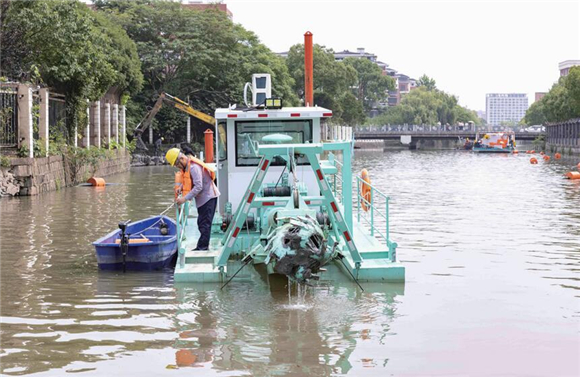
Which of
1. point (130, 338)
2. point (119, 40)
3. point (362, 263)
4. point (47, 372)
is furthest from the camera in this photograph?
point (119, 40)

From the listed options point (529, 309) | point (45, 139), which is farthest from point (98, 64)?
point (529, 309)

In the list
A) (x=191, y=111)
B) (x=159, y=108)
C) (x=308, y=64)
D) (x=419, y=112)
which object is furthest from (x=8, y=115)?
(x=419, y=112)

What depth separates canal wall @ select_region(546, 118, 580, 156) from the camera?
80812mm

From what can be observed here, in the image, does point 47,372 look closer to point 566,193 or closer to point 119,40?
point 566,193

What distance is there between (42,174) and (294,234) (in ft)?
70.5

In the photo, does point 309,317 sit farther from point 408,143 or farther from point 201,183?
point 408,143

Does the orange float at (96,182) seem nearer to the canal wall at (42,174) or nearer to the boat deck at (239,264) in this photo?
the canal wall at (42,174)

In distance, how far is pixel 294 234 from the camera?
11594 mm

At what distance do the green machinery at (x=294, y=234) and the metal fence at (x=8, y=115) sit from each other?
15394mm

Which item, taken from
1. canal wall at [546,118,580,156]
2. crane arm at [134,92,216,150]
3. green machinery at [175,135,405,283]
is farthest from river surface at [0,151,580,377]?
canal wall at [546,118,580,156]

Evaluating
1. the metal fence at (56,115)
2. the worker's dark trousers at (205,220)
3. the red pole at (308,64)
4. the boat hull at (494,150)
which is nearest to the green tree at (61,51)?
the metal fence at (56,115)

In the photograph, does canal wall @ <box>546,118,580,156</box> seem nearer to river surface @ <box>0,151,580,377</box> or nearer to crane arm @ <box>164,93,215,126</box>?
crane arm @ <box>164,93,215,126</box>

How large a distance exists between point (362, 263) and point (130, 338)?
444 cm

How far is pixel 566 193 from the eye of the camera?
33.2m
